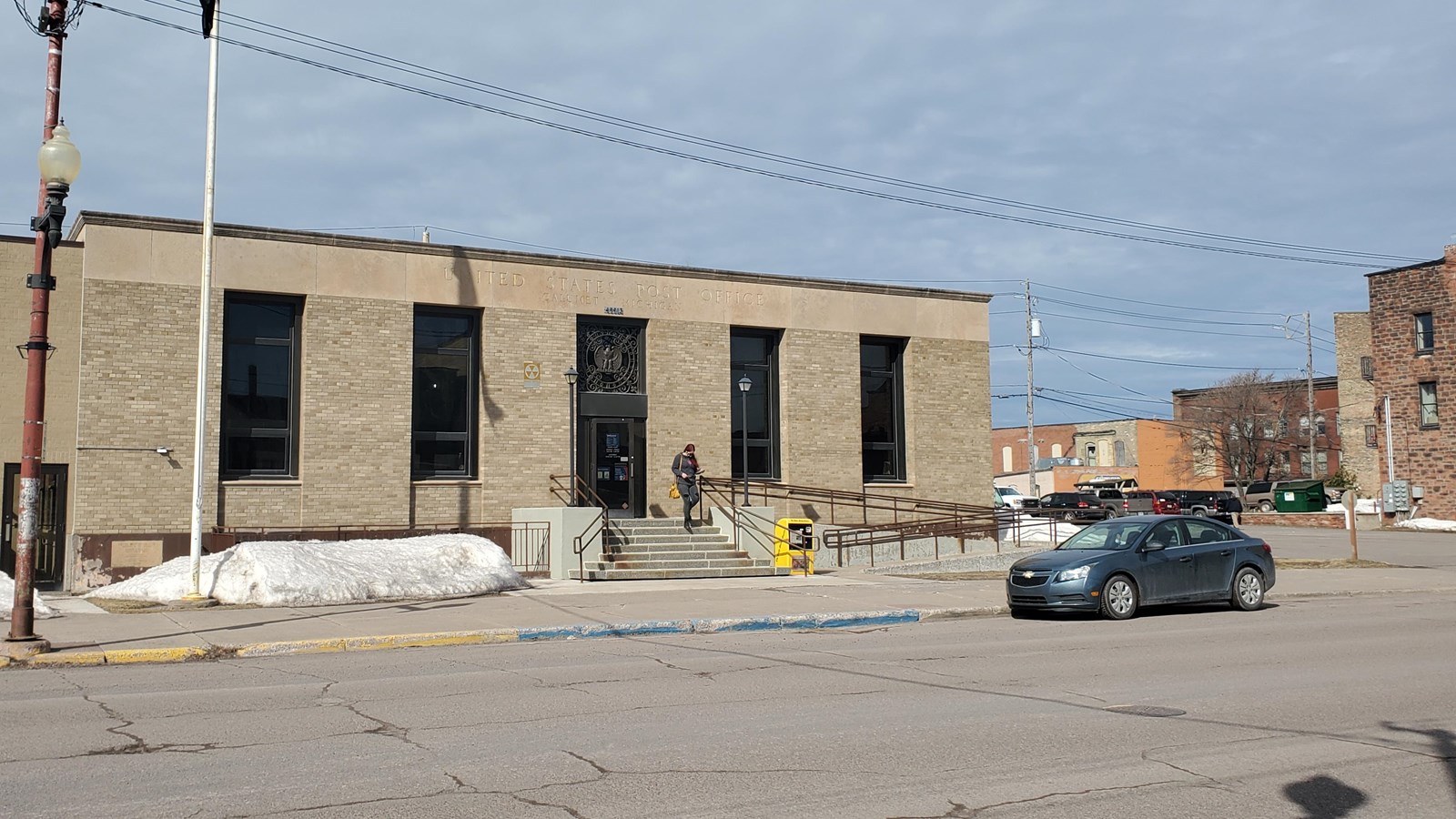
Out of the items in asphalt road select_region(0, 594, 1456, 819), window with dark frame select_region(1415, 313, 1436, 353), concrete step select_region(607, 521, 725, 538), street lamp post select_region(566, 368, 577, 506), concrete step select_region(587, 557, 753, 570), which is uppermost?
window with dark frame select_region(1415, 313, 1436, 353)

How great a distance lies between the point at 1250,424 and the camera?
245 feet

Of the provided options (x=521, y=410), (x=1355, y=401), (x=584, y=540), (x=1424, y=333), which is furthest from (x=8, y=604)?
(x=1355, y=401)

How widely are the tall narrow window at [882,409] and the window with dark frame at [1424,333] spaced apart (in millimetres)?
32008

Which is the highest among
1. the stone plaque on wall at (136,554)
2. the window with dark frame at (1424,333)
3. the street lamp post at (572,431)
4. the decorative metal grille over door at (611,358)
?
the window with dark frame at (1424,333)

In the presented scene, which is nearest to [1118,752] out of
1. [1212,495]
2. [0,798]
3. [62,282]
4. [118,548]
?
[0,798]

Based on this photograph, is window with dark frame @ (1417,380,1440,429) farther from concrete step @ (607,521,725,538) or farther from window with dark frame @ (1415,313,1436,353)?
concrete step @ (607,521,725,538)

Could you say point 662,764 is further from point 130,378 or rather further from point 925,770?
point 130,378

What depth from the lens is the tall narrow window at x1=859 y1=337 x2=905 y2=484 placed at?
30.6 meters

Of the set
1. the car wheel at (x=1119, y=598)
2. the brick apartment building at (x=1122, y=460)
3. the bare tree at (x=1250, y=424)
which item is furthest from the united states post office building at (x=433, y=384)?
the brick apartment building at (x=1122, y=460)

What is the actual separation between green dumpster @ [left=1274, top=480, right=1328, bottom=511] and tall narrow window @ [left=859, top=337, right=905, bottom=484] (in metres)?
33.6

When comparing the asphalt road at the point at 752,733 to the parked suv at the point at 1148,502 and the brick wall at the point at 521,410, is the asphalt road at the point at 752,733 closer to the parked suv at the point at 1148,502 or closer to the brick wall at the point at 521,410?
the brick wall at the point at 521,410

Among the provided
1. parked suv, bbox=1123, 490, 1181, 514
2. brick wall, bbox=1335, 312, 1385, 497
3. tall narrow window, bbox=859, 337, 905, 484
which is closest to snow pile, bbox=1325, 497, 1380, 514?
parked suv, bbox=1123, 490, 1181, 514

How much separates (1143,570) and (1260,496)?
49.8 m

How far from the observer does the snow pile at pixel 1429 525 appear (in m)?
46.4
